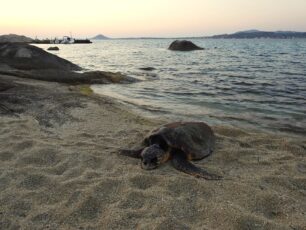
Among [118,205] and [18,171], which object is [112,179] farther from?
[18,171]

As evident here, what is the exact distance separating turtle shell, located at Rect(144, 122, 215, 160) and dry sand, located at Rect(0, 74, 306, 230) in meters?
0.27

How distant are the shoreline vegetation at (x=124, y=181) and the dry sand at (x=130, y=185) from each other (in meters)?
0.01

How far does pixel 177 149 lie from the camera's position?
668 centimetres

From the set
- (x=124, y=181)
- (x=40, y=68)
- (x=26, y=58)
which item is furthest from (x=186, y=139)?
(x=26, y=58)

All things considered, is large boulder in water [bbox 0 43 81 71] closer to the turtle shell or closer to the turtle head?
the turtle shell

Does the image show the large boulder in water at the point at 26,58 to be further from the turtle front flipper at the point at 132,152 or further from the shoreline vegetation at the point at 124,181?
the turtle front flipper at the point at 132,152

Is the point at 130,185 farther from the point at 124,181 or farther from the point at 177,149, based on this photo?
the point at 177,149

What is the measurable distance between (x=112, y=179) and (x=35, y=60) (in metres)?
13.9

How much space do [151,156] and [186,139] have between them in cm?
90

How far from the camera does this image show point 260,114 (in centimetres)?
1153

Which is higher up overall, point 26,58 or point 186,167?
point 26,58

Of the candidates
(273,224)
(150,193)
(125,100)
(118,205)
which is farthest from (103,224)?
(125,100)

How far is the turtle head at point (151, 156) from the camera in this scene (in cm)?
618

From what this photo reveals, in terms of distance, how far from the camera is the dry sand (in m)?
4.46
